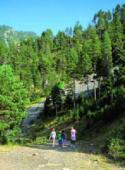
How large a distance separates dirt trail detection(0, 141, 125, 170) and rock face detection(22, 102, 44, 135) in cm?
4997

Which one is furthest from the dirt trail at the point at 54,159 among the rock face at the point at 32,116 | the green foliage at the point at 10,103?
the rock face at the point at 32,116

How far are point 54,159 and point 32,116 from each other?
7049cm

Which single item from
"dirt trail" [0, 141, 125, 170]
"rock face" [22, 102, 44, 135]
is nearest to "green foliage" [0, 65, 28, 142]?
"dirt trail" [0, 141, 125, 170]

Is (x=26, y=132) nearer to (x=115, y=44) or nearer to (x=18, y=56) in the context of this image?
(x=115, y=44)

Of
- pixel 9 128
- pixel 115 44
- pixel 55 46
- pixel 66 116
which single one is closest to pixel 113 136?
pixel 9 128

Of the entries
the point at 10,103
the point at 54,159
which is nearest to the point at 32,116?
the point at 10,103

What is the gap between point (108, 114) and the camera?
51.0 meters

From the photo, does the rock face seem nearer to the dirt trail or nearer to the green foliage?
the green foliage

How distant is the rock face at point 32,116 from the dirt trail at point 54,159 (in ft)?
164

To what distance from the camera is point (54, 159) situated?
32.8m

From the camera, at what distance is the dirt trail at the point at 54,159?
2992cm

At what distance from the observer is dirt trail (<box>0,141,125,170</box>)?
98.2 ft

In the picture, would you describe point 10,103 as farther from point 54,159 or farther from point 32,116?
point 32,116

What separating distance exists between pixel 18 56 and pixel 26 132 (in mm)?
66461
